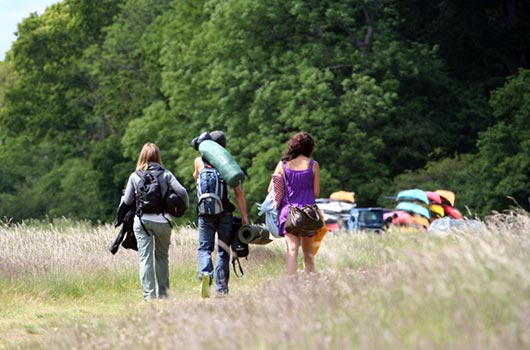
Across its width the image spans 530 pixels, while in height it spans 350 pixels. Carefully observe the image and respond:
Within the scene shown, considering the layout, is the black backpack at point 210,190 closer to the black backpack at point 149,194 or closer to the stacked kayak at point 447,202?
the black backpack at point 149,194

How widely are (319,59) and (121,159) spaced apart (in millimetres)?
14714

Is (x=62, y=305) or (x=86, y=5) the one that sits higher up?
(x=86, y=5)

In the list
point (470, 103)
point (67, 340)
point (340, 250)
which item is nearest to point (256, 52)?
point (470, 103)

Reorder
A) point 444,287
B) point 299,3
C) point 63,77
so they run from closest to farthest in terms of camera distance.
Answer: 1. point 444,287
2. point 299,3
3. point 63,77

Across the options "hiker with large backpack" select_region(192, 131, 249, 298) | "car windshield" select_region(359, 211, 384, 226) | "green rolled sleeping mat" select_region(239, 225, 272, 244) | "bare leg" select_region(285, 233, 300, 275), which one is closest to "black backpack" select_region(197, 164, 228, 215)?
"hiker with large backpack" select_region(192, 131, 249, 298)

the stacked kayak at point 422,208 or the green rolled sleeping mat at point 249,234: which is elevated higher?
the green rolled sleeping mat at point 249,234

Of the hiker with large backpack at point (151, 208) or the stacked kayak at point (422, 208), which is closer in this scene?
the hiker with large backpack at point (151, 208)

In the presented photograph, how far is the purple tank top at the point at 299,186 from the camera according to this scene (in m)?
12.3

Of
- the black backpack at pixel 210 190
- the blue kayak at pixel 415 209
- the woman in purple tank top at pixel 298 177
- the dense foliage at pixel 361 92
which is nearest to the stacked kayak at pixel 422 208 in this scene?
the blue kayak at pixel 415 209

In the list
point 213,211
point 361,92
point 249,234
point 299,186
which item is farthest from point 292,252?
point 361,92

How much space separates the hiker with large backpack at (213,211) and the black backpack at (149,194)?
442mm

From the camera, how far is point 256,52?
44.0m

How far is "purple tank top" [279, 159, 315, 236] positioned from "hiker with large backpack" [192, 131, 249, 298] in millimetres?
606

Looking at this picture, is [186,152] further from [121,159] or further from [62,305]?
[62,305]
